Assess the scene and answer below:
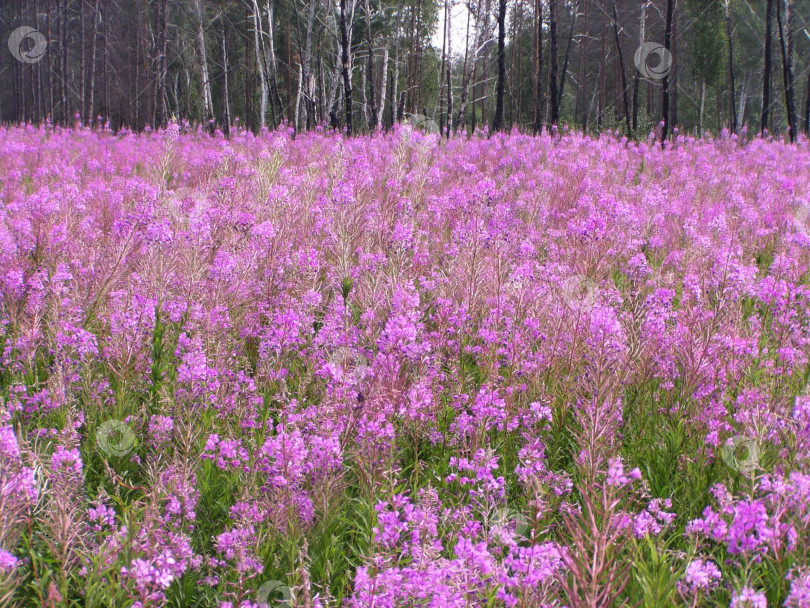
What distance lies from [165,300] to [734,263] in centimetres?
382

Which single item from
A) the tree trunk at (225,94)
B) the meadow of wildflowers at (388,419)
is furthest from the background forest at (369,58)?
the meadow of wildflowers at (388,419)

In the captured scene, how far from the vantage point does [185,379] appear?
261 cm

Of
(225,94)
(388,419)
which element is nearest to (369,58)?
(225,94)

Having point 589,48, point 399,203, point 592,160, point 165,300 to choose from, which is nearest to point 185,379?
point 165,300

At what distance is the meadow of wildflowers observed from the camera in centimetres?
166

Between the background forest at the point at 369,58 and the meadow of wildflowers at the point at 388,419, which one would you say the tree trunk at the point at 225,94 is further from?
the meadow of wildflowers at the point at 388,419

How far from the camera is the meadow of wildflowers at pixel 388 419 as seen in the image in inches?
65.2

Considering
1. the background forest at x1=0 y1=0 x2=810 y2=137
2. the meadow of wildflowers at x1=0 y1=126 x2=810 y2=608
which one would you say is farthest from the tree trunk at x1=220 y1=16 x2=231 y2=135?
the meadow of wildflowers at x1=0 y1=126 x2=810 y2=608

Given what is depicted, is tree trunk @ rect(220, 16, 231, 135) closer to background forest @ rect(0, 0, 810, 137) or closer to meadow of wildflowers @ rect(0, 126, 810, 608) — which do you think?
background forest @ rect(0, 0, 810, 137)

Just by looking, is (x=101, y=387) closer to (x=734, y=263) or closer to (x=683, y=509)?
(x=683, y=509)

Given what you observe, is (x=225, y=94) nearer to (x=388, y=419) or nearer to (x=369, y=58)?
(x=369, y=58)

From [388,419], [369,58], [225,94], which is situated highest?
[369,58]

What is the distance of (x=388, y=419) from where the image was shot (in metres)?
2.47

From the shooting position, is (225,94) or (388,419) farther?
(225,94)
